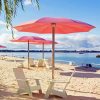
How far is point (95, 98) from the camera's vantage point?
8.14 metres

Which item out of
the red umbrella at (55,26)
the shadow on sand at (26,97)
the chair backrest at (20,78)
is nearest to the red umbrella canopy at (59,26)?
the red umbrella at (55,26)

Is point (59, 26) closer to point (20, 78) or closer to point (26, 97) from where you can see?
point (20, 78)

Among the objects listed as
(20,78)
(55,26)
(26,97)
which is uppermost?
(55,26)

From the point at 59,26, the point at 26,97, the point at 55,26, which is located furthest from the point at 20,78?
the point at 59,26

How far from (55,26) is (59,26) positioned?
302mm

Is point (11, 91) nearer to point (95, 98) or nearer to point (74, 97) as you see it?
point (74, 97)

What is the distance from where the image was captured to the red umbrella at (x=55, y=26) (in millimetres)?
8461

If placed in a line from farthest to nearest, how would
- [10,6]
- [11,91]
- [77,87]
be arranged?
[77,87] → [11,91] → [10,6]

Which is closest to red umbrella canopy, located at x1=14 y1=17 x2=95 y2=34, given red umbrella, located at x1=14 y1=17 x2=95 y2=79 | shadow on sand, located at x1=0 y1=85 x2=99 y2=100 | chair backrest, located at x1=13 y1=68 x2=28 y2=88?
red umbrella, located at x1=14 y1=17 x2=95 y2=79

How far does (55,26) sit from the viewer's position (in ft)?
30.4

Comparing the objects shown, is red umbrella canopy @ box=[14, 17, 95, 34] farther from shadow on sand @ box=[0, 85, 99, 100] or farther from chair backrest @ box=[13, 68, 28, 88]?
shadow on sand @ box=[0, 85, 99, 100]

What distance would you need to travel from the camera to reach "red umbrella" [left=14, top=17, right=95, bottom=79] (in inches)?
333

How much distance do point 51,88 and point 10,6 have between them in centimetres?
234

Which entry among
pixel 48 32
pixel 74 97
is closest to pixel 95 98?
pixel 74 97
